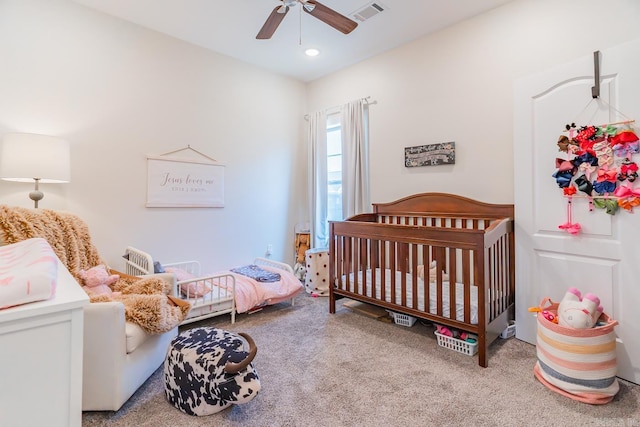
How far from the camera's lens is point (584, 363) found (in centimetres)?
162

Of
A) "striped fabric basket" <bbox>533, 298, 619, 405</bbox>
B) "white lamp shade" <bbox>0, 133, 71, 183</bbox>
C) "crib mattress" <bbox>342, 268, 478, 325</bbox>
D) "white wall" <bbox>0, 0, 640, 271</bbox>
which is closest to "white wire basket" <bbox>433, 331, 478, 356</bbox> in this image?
"crib mattress" <bbox>342, 268, 478, 325</bbox>

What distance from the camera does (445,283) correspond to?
2676 millimetres

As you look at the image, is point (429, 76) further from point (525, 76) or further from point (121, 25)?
point (121, 25)

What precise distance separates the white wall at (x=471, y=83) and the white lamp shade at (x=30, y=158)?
2.84m

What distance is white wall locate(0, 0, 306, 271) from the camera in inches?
93.9

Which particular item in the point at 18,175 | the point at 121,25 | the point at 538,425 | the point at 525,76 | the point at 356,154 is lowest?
the point at 538,425

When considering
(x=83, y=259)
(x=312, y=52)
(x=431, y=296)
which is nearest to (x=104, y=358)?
(x=83, y=259)

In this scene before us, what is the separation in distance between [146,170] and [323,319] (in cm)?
218

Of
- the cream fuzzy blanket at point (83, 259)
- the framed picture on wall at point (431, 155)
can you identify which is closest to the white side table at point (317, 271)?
the framed picture on wall at point (431, 155)

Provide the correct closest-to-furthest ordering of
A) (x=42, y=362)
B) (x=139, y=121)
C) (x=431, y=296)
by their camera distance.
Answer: (x=42, y=362) < (x=431, y=296) < (x=139, y=121)

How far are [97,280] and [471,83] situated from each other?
3.35 metres

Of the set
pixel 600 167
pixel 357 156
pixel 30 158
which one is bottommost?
pixel 600 167

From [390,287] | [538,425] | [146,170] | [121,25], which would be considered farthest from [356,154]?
[538,425]

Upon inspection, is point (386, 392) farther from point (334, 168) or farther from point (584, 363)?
point (334, 168)
